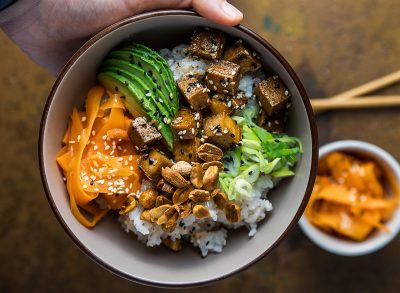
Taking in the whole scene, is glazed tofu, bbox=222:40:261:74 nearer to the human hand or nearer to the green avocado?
the human hand

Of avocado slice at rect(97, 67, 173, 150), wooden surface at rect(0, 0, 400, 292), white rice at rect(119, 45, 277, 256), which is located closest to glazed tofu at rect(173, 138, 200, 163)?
avocado slice at rect(97, 67, 173, 150)

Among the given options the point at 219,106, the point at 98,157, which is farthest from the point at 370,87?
the point at 98,157

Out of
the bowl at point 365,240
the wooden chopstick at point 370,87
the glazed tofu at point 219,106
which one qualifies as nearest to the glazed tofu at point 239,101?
the glazed tofu at point 219,106

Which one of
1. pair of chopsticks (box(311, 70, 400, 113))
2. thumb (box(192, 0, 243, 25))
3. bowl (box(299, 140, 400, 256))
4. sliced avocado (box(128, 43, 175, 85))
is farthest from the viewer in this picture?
pair of chopsticks (box(311, 70, 400, 113))

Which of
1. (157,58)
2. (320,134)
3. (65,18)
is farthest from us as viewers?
(320,134)

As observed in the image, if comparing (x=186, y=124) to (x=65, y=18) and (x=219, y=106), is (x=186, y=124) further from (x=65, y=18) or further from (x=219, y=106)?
(x=65, y=18)

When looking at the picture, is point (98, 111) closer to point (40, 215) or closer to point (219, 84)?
point (219, 84)
